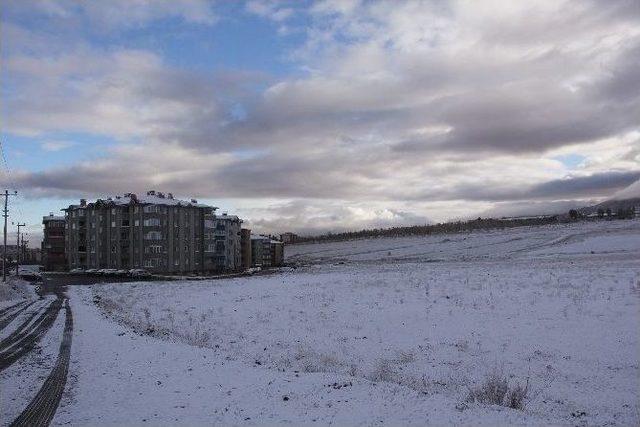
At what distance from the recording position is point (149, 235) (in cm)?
8706

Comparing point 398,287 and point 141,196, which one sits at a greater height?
point 141,196

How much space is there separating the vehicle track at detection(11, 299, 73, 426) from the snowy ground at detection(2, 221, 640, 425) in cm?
29

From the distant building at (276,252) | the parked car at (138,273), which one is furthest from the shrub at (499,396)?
the distant building at (276,252)

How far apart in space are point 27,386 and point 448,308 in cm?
1873

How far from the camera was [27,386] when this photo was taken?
11797 mm

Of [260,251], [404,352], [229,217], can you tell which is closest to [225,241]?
[229,217]

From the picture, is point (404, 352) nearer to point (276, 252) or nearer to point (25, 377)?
point (25, 377)

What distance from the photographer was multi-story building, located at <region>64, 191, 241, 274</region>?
8738 cm

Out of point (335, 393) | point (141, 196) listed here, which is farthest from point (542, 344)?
point (141, 196)

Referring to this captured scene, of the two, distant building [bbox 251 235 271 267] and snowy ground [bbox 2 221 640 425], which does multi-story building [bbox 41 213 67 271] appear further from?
snowy ground [bbox 2 221 640 425]

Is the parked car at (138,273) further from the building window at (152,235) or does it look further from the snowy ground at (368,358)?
the snowy ground at (368,358)

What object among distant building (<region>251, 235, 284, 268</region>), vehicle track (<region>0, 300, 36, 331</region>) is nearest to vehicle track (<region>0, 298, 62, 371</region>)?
vehicle track (<region>0, 300, 36, 331</region>)

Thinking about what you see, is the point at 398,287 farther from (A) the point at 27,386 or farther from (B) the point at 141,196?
(B) the point at 141,196

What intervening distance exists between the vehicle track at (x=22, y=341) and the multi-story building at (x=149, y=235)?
6138 cm
